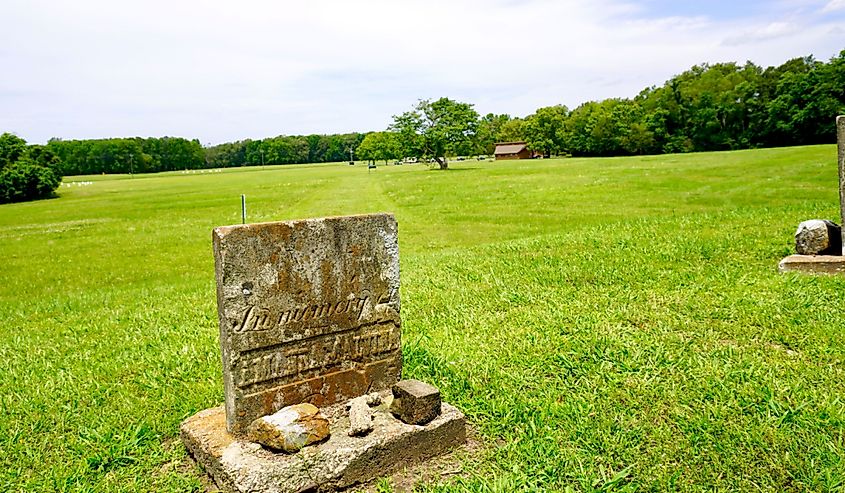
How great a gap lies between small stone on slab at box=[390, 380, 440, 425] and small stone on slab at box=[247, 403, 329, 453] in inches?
20.1

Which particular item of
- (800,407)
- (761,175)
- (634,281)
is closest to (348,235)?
(800,407)

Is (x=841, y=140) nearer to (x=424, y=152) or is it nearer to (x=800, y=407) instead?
(x=800, y=407)

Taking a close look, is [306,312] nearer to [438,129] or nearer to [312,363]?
[312,363]

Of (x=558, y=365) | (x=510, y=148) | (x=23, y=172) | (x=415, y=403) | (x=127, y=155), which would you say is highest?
(x=127, y=155)

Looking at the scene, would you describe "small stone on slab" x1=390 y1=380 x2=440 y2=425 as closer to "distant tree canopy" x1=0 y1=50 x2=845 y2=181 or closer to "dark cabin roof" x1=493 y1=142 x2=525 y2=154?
"distant tree canopy" x1=0 y1=50 x2=845 y2=181

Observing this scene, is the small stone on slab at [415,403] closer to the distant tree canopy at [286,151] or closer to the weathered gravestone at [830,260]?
the weathered gravestone at [830,260]

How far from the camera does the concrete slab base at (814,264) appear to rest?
26.0ft

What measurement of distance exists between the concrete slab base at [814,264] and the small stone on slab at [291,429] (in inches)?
273

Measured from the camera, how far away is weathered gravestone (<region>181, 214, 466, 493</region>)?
3709 mm

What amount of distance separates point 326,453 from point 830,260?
7227 millimetres

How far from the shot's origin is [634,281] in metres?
8.30

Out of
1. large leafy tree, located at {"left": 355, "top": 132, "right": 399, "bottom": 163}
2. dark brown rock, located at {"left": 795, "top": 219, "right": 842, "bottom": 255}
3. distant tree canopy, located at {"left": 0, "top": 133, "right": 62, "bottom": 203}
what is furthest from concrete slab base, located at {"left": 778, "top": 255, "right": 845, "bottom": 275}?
large leafy tree, located at {"left": 355, "top": 132, "right": 399, "bottom": 163}

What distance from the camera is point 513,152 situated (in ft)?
331

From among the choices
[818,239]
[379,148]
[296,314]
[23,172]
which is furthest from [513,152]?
[296,314]
